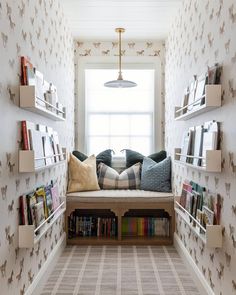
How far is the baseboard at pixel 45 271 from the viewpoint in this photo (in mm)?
2531

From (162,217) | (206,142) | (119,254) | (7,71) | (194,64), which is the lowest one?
(119,254)

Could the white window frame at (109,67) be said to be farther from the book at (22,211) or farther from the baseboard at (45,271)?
the book at (22,211)

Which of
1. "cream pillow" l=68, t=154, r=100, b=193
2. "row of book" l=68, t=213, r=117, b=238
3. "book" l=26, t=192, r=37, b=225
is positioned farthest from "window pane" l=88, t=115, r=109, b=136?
"book" l=26, t=192, r=37, b=225

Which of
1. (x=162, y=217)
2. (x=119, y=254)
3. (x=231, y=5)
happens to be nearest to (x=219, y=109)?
(x=231, y=5)

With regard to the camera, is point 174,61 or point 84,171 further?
point 84,171

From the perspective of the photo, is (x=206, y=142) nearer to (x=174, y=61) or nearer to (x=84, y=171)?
(x=174, y=61)

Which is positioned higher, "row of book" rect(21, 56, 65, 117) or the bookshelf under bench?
"row of book" rect(21, 56, 65, 117)

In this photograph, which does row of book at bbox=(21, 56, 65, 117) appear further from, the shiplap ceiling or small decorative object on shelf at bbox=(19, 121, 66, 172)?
the shiplap ceiling

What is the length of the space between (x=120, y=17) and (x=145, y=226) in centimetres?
240

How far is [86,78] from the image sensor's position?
484 cm

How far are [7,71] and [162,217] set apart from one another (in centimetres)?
292

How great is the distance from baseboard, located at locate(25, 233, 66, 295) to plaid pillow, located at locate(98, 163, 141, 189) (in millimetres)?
940

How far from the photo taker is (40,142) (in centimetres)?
253

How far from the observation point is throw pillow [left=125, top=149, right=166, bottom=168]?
4621 millimetres
